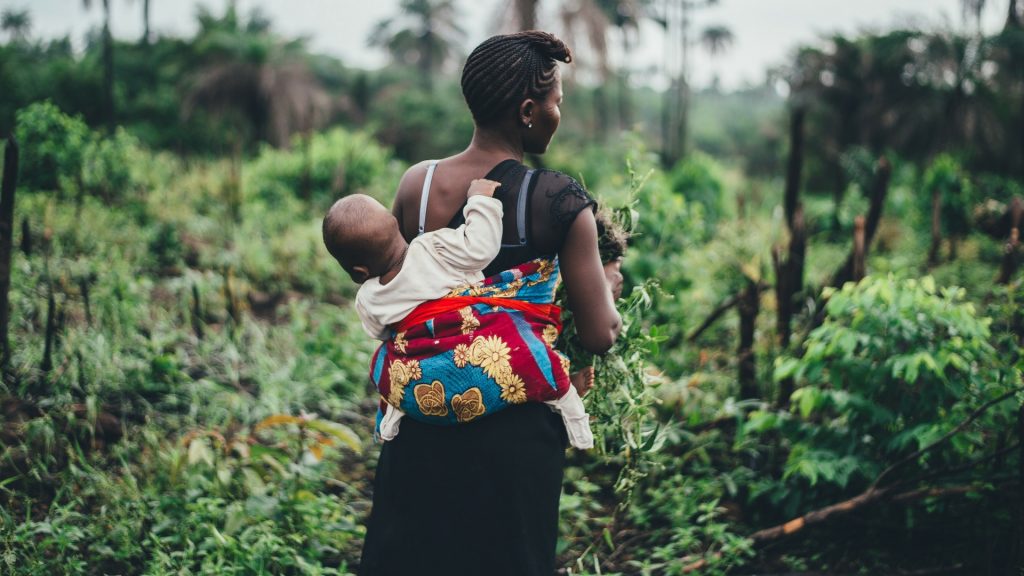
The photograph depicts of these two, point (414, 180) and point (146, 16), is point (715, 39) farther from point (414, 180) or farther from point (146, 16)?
point (414, 180)

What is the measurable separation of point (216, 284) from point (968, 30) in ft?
52.7

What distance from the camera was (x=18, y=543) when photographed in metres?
2.59

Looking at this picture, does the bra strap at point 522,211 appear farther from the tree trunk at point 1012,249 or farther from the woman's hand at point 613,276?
the tree trunk at point 1012,249

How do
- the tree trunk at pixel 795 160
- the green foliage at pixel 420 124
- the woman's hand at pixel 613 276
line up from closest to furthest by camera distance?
1. the woman's hand at pixel 613 276
2. the tree trunk at pixel 795 160
3. the green foliage at pixel 420 124

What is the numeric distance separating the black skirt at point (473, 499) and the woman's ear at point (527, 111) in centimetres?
65

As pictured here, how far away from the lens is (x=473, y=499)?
65.8 inches

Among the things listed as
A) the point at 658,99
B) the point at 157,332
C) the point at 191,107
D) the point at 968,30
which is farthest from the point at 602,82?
the point at 658,99

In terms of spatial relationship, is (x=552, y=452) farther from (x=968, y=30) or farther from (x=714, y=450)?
(x=968, y=30)

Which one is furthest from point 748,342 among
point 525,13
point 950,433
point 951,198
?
point 525,13

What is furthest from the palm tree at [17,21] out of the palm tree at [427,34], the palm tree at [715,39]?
the palm tree at [715,39]

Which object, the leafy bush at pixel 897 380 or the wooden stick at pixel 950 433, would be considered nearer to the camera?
the wooden stick at pixel 950 433

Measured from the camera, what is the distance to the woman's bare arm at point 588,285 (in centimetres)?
158

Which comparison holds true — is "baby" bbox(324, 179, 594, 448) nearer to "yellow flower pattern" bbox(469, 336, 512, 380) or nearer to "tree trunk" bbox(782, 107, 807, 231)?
"yellow flower pattern" bbox(469, 336, 512, 380)

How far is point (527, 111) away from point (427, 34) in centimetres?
3608
